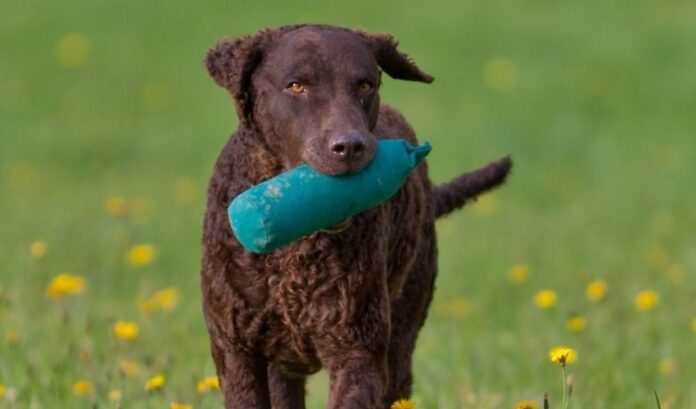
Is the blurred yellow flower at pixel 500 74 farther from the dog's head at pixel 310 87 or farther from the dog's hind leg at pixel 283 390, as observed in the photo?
the dog's head at pixel 310 87

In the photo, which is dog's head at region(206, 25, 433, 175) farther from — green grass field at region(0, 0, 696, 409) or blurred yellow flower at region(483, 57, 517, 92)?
blurred yellow flower at region(483, 57, 517, 92)

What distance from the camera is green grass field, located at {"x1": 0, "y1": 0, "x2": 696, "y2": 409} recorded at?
21.7 ft

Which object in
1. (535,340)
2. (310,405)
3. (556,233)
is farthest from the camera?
(556,233)

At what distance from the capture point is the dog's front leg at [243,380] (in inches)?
193

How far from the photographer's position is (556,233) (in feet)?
36.5

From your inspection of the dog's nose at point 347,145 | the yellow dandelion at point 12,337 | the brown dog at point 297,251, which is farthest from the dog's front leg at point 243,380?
the yellow dandelion at point 12,337

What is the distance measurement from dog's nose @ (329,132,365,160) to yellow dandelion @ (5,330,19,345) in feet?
7.78

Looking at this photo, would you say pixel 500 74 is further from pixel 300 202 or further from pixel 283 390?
pixel 300 202

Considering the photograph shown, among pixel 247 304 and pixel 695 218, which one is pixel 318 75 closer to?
pixel 247 304

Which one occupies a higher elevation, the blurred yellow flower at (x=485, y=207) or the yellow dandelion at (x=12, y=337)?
the blurred yellow flower at (x=485, y=207)

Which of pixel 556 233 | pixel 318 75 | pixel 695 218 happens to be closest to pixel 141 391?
pixel 318 75

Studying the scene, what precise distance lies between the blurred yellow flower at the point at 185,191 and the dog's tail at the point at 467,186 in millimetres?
6016

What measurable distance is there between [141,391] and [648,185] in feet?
24.6

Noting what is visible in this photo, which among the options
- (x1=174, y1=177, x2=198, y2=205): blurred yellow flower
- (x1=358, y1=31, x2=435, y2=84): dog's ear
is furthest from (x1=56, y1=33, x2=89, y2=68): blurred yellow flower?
(x1=358, y1=31, x2=435, y2=84): dog's ear
